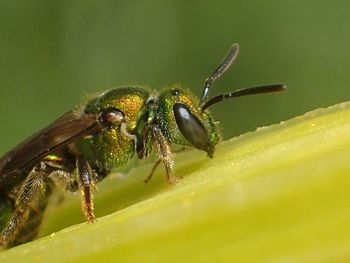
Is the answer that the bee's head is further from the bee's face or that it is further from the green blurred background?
the green blurred background

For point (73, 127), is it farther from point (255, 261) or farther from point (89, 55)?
point (89, 55)

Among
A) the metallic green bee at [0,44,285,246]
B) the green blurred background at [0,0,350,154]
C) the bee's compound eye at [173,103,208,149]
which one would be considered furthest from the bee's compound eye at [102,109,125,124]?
the green blurred background at [0,0,350,154]

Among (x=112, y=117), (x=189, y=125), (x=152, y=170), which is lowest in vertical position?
(x=152, y=170)

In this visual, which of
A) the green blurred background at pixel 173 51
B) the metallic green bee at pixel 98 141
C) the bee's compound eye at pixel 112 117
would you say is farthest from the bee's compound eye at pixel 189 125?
the green blurred background at pixel 173 51

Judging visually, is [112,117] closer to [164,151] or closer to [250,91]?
[164,151]

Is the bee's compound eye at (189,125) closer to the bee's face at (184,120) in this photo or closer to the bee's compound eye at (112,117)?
the bee's face at (184,120)


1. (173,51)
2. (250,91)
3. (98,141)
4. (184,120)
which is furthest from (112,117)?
(173,51)
